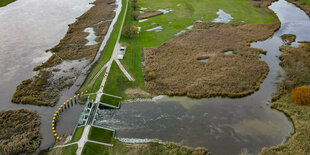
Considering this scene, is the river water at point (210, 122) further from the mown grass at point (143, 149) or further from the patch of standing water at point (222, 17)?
the patch of standing water at point (222, 17)

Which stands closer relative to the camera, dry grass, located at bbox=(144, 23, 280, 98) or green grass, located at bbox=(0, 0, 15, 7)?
dry grass, located at bbox=(144, 23, 280, 98)

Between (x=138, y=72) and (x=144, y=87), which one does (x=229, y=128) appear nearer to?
(x=144, y=87)

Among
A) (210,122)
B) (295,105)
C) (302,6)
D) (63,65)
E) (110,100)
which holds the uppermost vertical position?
(302,6)

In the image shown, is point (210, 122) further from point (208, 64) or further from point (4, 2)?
point (4, 2)

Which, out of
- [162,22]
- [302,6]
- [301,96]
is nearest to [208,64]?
[301,96]

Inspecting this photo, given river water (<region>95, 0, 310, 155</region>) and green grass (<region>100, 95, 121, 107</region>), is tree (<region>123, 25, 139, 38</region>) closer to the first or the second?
green grass (<region>100, 95, 121, 107</region>)

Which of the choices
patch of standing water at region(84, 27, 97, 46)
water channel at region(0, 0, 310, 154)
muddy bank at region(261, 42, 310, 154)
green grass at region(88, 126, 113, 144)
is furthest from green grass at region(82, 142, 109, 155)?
patch of standing water at region(84, 27, 97, 46)
